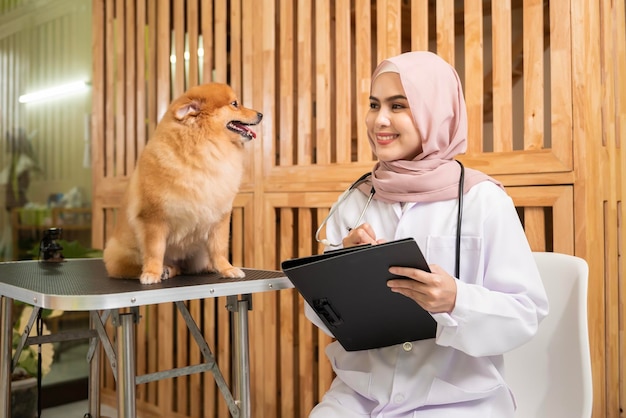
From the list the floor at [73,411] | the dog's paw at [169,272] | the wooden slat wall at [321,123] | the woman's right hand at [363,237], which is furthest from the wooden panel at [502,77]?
the floor at [73,411]

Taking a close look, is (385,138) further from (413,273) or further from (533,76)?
(533,76)

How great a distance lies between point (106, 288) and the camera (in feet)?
4.70

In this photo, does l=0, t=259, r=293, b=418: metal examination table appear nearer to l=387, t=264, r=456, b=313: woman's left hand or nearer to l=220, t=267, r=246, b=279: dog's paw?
l=220, t=267, r=246, b=279: dog's paw

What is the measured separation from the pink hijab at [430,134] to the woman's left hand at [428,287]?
0.27 meters

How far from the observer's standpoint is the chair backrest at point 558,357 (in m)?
1.30

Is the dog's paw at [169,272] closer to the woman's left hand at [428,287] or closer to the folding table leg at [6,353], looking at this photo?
the folding table leg at [6,353]

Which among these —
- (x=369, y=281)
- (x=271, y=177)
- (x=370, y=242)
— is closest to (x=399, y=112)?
(x=370, y=242)

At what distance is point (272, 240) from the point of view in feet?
8.25

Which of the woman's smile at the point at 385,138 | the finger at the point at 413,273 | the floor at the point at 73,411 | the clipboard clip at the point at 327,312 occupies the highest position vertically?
the woman's smile at the point at 385,138

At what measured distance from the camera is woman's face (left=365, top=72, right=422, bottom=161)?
1351mm

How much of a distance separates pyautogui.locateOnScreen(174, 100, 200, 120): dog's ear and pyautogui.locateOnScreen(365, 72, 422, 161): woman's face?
0.54m

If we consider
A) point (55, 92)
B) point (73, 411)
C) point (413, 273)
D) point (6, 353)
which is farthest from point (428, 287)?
point (55, 92)

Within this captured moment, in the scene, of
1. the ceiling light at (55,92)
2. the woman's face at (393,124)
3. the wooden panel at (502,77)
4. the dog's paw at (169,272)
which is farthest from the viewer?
the ceiling light at (55,92)

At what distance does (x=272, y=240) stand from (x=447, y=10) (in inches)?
47.2
